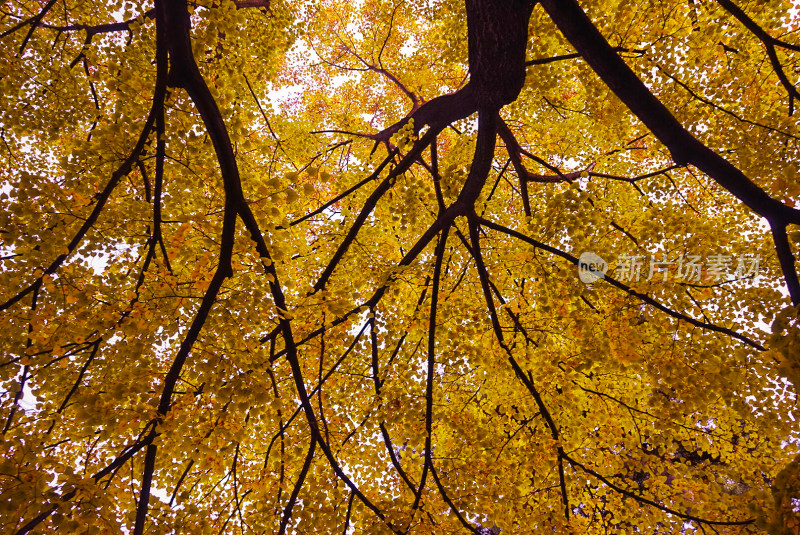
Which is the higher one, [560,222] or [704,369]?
[560,222]

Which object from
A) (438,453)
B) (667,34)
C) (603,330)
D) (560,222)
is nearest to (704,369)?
(603,330)

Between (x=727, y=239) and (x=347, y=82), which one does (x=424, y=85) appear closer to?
(x=347, y=82)

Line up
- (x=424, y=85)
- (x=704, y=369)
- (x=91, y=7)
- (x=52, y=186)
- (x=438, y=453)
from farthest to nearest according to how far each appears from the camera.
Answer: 1. (x=424, y=85)
2. (x=438, y=453)
3. (x=91, y=7)
4. (x=704, y=369)
5. (x=52, y=186)

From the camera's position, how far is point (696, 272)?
5.05 metres

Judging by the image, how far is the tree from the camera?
10.2ft

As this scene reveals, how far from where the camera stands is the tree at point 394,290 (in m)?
3.12

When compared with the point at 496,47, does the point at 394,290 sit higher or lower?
lower

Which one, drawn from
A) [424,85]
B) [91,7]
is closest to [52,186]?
[91,7]

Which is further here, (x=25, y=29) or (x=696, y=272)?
(x=25, y=29)

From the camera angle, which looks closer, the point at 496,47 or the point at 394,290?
the point at 496,47

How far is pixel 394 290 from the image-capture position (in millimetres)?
5445

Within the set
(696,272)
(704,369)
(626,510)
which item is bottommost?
(626,510)

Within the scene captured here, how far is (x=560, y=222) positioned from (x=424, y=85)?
21.4 ft

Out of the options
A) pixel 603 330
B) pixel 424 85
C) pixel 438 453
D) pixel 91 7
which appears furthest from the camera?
pixel 424 85
